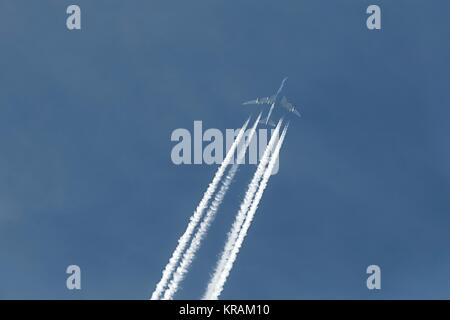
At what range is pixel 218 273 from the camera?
110375 millimetres

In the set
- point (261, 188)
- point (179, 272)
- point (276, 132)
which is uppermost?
point (276, 132)
